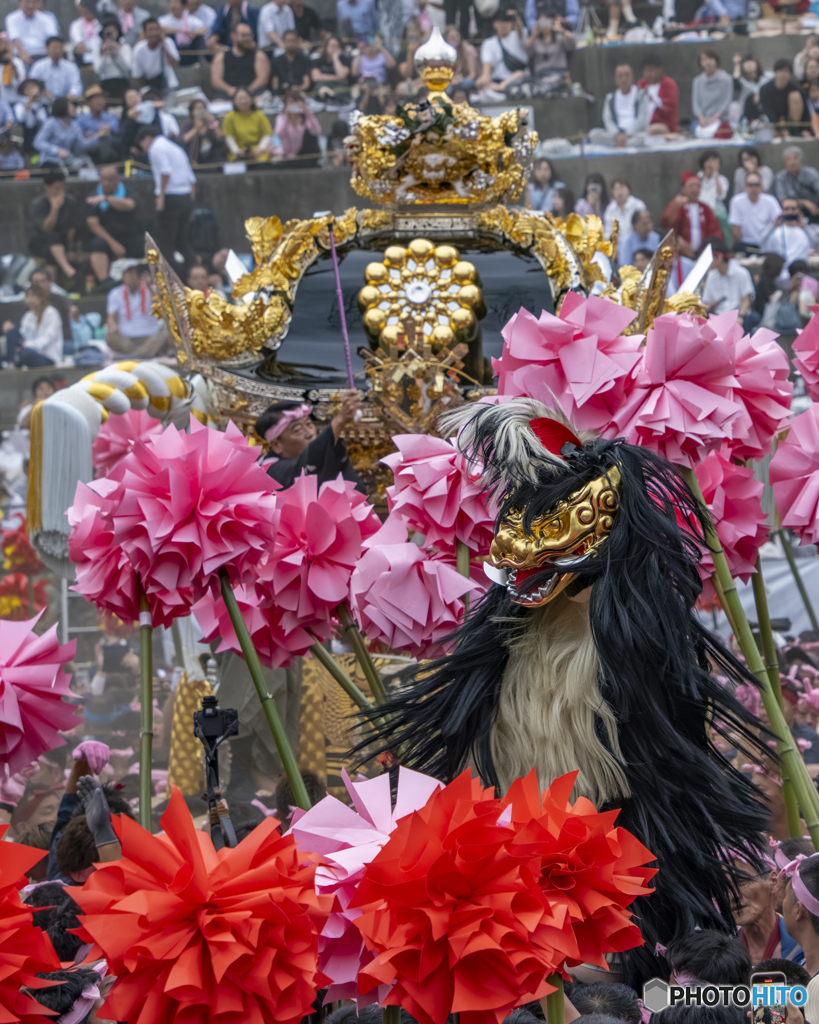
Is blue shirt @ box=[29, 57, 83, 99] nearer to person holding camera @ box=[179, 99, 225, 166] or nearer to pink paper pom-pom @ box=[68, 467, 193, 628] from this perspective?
person holding camera @ box=[179, 99, 225, 166]

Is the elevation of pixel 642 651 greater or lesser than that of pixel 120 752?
greater

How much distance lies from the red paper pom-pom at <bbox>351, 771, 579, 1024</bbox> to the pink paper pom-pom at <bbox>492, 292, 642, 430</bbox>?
0.70m

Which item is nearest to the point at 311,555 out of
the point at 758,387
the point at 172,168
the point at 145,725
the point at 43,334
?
the point at 145,725

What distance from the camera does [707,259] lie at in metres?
2.69

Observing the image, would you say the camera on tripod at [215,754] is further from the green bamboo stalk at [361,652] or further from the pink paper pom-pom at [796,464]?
the pink paper pom-pom at [796,464]

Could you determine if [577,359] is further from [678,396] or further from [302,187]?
[302,187]

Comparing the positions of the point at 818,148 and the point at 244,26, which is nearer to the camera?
the point at 818,148

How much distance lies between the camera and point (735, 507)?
1.83 meters

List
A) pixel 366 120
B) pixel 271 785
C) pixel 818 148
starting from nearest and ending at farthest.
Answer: pixel 366 120, pixel 271 785, pixel 818 148

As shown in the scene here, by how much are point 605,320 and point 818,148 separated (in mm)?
7871

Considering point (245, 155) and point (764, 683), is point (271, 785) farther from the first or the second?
point (245, 155)

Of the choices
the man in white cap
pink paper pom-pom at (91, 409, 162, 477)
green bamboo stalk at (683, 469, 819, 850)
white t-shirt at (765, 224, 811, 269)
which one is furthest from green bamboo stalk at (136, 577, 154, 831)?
white t-shirt at (765, 224, 811, 269)

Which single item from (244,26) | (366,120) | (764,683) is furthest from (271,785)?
(244,26)

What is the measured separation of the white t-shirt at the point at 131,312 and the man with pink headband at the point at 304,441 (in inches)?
222
